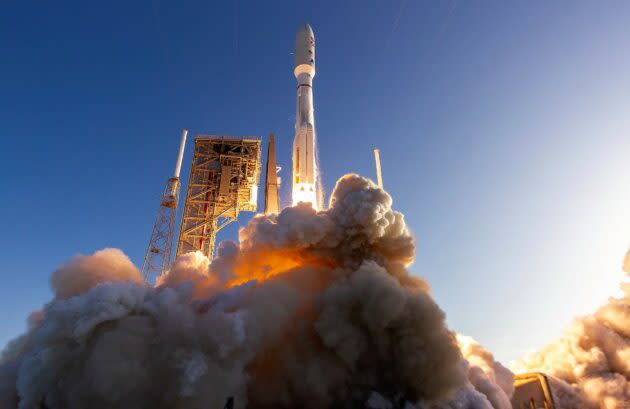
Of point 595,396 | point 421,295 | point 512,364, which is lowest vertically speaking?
point 595,396

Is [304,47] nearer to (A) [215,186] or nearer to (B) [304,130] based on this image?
(B) [304,130]

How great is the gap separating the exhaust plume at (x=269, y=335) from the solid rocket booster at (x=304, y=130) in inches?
157

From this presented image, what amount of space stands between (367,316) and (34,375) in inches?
430

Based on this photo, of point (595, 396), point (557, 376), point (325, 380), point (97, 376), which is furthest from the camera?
point (557, 376)

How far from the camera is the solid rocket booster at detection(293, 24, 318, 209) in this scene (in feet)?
75.3

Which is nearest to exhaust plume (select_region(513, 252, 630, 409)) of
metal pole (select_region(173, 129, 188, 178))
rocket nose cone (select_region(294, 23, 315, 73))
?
rocket nose cone (select_region(294, 23, 315, 73))

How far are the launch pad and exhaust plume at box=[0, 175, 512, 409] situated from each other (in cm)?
1245

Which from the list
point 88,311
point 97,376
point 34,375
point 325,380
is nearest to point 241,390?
point 325,380

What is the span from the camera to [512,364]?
26.6m

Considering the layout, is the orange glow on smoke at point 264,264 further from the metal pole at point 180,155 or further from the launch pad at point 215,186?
the metal pole at point 180,155

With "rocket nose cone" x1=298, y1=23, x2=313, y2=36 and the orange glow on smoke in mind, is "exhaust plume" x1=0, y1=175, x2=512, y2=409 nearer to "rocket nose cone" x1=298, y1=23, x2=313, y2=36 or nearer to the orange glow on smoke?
the orange glow on smoke

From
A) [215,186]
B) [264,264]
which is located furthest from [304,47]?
[264,264]

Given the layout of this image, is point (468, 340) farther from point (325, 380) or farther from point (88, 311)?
point (88, 311)

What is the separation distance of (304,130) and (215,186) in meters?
11.0
